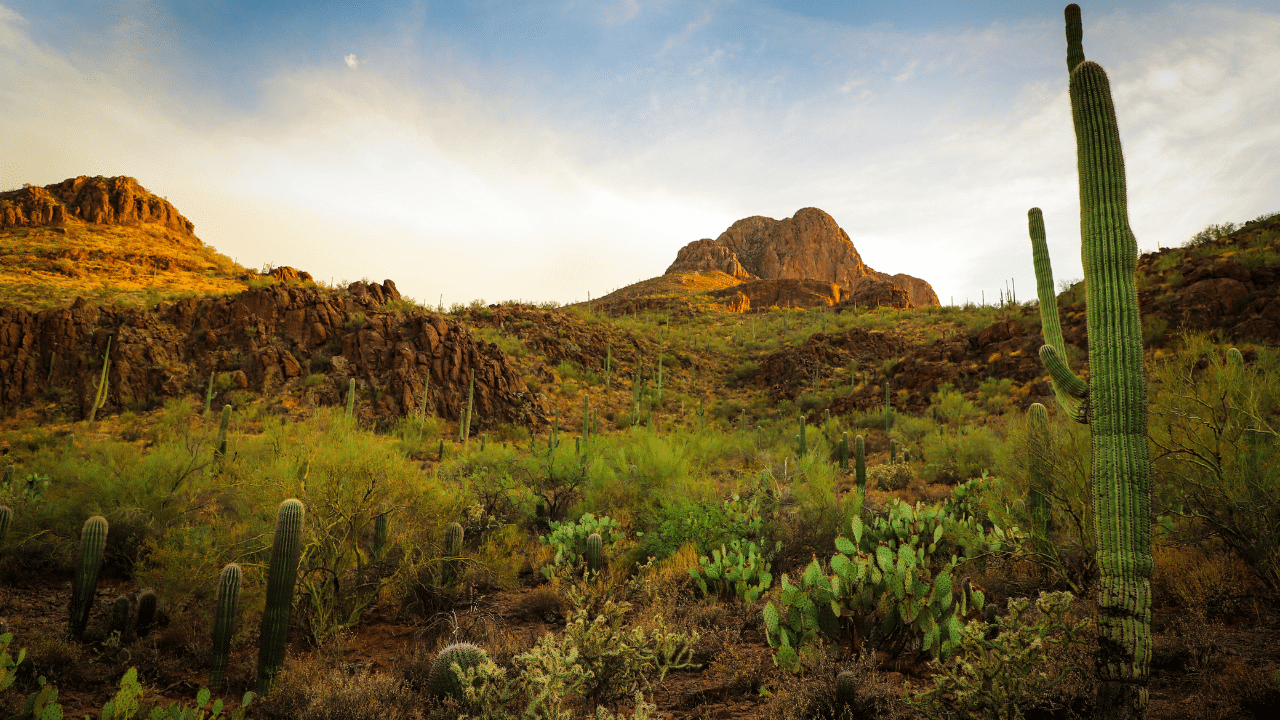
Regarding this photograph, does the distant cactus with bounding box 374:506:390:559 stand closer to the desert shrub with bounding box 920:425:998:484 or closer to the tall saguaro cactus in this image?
the tall saguaro cactus

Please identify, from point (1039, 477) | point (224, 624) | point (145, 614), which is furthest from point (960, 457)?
point (145, 614)

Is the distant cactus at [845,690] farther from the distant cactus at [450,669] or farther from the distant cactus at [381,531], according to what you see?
the distant cactus at [381,531]

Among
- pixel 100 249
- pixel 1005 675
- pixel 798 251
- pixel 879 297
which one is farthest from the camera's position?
pixel 798 251

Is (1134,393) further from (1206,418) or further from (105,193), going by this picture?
(105,193)

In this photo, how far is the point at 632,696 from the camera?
13.1 feet

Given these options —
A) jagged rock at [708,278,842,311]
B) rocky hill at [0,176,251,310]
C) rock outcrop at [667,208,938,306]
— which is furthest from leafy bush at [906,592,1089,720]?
rock outcrop at [667,208,938,306]

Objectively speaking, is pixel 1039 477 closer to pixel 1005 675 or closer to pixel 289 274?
pixel 1005 675

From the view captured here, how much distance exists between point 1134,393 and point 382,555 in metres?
6.51

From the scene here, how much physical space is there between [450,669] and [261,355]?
2035 cm

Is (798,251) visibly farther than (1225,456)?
Yes

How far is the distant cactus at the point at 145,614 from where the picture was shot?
205 inches

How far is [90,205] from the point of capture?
36594mm

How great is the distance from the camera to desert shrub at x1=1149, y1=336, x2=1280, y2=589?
13.9 ft

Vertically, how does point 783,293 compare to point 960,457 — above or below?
above
